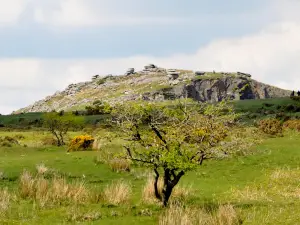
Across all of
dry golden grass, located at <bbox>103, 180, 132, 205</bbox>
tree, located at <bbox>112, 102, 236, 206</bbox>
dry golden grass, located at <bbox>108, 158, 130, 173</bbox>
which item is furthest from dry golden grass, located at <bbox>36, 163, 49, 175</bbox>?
tree, located at <bbox>112, 102, 236, 206</bbox>

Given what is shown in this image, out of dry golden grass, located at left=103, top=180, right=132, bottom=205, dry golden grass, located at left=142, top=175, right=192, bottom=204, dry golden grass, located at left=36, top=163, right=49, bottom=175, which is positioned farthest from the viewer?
dry golden grass, located at left=36, top=163, right=49, bottom=175

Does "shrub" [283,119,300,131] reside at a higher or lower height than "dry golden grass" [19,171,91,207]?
higher

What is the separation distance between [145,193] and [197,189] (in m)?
4.14

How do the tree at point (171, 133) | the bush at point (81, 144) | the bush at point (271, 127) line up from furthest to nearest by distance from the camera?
the bush at point (271, 127) < the bush at point (81, 144) < the tree at point (171, 133)

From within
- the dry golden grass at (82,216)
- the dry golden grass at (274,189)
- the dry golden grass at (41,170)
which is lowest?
the dry golden grass at (82,216)

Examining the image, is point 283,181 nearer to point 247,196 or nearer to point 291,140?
point 247,196

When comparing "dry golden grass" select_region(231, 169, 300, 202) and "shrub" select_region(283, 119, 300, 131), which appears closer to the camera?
"dry golden grass" select_region(231, 169, 300, 202)

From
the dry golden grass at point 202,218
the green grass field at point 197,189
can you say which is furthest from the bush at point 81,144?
the dry golden grass at point 202,218

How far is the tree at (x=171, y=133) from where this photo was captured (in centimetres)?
1997

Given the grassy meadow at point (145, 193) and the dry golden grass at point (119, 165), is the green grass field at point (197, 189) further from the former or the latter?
the dry golden grass at point (119, 165)

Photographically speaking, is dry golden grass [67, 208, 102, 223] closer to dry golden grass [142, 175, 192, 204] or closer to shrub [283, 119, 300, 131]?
dry golden grass [142, 175, 192, 204]

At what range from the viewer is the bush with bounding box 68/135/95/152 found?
1823 inches

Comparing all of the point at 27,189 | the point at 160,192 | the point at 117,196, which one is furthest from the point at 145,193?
the point at 27,189

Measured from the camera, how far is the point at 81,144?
153 ft
